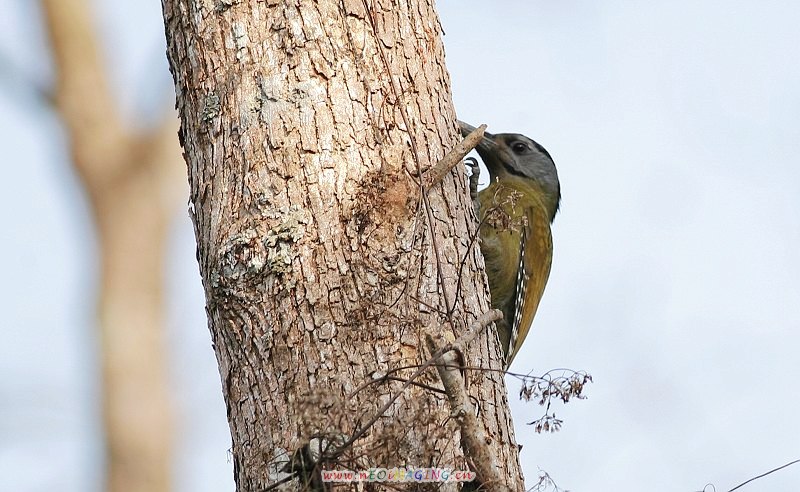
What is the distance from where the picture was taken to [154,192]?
543 cm

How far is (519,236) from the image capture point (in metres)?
5.31

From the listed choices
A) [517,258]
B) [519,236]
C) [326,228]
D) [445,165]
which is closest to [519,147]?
[519,236]

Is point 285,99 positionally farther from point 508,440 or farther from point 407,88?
point 508,440

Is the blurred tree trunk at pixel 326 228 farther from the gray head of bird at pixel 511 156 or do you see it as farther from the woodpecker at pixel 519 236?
the gray head of bird at pixel 511 156

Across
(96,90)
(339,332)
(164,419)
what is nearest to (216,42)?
(339,332)

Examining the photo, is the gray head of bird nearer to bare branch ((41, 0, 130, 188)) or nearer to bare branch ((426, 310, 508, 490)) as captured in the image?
bare branch ((41, 0, 130, 188))

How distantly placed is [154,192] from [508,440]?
3.42 meters

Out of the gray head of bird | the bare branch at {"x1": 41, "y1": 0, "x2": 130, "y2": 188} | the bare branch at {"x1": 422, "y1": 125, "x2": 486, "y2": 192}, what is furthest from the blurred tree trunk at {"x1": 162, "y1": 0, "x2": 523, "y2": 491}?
the gray head of bird

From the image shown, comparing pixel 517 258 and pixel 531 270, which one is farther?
pixel 531 270

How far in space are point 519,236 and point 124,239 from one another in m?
2.18

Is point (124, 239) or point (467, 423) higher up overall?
point (124, 239)

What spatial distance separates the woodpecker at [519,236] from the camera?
524 centimetres

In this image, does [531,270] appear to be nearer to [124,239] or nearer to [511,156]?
[511,156]

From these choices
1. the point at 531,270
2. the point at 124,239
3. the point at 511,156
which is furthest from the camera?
the point at 511,156
